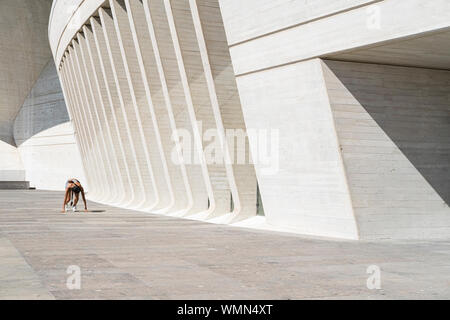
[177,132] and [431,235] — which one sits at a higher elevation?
[177,132]

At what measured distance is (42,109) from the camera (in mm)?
53188

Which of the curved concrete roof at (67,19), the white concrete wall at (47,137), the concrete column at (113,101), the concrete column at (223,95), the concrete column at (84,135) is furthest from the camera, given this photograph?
the white concrete wall at (47,137)

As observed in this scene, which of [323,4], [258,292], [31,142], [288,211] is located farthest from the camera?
[31,142]

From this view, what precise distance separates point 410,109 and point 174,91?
8.22m

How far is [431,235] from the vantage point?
13.4 meters

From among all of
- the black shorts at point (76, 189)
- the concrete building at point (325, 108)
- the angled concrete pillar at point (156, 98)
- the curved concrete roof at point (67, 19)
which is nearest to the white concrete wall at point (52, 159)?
the curved concrete roof at point (67, 19)

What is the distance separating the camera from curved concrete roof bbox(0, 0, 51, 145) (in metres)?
52.9

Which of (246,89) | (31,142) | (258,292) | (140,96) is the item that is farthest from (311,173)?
(31,142)

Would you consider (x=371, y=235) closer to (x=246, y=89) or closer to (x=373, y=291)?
(x=246, y=89)

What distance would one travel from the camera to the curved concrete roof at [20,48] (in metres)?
52.9

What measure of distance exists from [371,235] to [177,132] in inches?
324

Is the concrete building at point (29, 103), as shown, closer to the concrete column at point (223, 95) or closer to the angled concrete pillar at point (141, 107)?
the angled concrete pillar at point (141, 107)

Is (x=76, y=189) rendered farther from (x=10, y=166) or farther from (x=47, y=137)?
(x=10, y=166)
